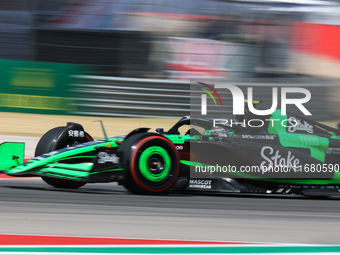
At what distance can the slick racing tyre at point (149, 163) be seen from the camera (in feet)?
17.6

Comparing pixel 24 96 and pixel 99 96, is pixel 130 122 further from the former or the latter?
pixel 24 96

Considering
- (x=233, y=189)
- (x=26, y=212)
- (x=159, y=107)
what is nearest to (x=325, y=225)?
(x=233, y=189)

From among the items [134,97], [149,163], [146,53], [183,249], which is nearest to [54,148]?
[149,163]

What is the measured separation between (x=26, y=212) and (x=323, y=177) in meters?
3.43

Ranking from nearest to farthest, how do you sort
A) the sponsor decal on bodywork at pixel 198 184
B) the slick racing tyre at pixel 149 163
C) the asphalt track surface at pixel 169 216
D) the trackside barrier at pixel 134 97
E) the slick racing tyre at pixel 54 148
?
the asphalt track surface at pixel 169 216 → the slick racing tyre at pixel 149 163 → the sponsor decal on bodywork at pixel 198 184 → the slick racing tyre at pixel 54 148 → the trackside barrier at pixel 134 97

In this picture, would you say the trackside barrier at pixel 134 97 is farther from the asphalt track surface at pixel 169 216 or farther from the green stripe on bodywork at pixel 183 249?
the green stripe on bodywork at pixel 183 249

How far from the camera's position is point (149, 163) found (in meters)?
5.49

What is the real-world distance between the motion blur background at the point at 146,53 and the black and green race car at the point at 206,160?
649cm

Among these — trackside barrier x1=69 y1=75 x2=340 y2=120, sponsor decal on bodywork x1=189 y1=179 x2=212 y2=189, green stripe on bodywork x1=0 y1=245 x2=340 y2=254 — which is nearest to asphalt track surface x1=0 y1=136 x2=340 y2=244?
sponsor decal on bodywork x1=189 y1=179 x2=212 y2=189

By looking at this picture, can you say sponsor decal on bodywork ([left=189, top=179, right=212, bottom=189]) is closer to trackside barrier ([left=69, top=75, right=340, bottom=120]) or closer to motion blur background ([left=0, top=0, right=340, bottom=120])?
trackside barrier ([left=69, top=75, right=340, bottom=120])

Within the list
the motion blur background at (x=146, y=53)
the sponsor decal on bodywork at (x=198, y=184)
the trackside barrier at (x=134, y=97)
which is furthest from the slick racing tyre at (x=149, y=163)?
the motion blur background at (x=146, y=53)

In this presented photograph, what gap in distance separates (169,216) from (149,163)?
1.30 metres

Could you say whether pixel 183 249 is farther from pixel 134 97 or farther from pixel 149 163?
pixel 134 97

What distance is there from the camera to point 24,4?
1312 centimetres
